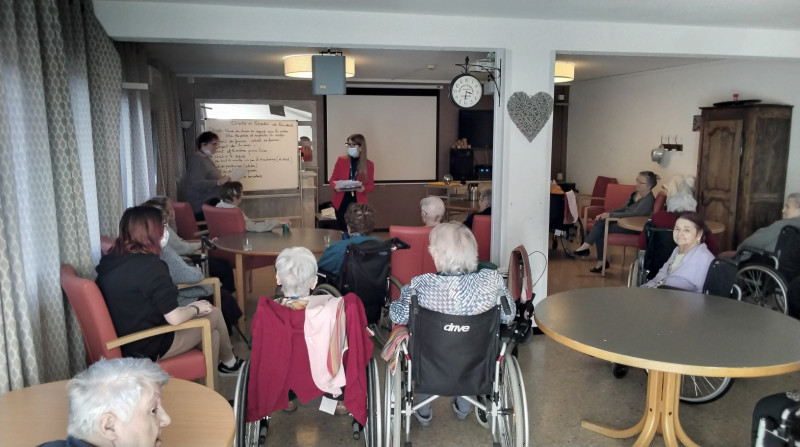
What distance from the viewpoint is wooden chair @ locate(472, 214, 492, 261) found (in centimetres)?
492

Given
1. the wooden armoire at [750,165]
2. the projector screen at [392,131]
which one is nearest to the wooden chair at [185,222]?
the projector screen at [392,131]

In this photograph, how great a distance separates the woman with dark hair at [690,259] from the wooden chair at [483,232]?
1.48 metres

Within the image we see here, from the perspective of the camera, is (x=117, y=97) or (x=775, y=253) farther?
(x=775, y=253)

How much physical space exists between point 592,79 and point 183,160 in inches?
250

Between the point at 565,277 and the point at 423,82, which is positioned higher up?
the point at 423,82

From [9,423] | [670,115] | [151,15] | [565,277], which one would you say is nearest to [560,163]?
[670,115]

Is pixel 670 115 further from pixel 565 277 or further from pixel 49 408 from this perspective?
pixel 49 408

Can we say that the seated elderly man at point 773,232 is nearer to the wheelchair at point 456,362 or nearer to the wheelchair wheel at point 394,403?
the wheelchair at point 456,362

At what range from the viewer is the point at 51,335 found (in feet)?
9.20

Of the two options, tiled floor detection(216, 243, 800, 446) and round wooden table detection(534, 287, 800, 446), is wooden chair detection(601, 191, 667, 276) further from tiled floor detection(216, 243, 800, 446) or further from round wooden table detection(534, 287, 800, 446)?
round wooden table detection(534, 287, 800, 446)

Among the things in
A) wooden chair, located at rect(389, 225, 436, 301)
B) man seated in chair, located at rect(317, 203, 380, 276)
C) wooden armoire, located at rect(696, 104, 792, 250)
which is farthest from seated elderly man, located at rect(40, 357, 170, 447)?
wooden armoire, located at rect(696, 104, 792, 250)

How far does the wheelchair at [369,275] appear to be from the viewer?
11.8 feet

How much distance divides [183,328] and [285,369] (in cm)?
68

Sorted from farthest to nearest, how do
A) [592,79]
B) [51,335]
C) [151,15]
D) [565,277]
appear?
1. [592,79]
2. [565,277]
3. [151,15]
4. [51,335]
